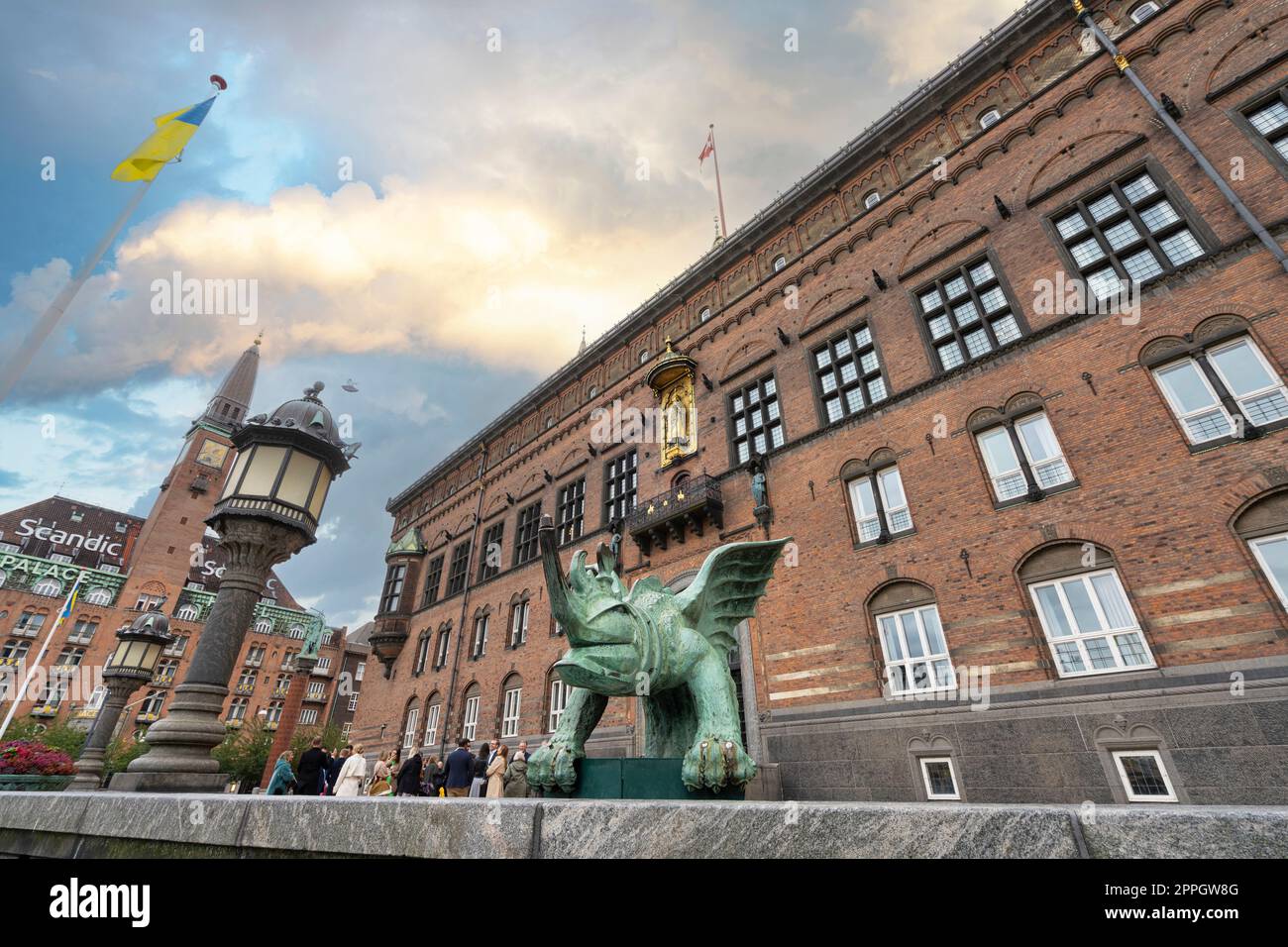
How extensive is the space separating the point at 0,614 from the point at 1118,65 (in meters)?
68.4

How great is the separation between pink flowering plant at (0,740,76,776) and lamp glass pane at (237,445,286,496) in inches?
260

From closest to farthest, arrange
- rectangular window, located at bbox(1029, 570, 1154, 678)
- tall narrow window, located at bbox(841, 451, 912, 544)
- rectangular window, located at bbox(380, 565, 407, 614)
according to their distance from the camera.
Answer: rectangular window, located at bbox(1029, 570, 1154, 678)
tall narrow window, located at bbox(841, 451, 912, 544)
rectangular window, located at bbox(380, 565, 407, 614)

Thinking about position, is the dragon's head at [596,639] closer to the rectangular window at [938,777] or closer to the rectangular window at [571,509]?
the rectangular window at [938,777]

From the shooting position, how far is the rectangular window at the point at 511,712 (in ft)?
70.2

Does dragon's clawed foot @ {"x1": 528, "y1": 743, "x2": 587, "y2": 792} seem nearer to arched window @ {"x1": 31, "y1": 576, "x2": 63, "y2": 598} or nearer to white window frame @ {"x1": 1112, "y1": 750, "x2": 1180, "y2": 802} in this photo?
white window frame @ {"x1": 1112, "y1": 750, "x2": 1180, "y2": 802}

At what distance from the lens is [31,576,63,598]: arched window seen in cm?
4331

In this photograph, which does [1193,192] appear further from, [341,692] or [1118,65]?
[341,692]

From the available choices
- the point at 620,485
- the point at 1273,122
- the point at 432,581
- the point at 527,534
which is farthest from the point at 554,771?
the point at 432,581

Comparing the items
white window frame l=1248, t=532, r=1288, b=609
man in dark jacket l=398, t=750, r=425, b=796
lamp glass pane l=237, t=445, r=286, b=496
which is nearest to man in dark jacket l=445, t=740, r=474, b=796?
man in dark jacket l=398, t=750, r=425, b=796

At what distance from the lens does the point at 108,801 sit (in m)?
3.43

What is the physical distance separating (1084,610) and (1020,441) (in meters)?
3.70

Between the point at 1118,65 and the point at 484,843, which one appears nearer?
the point at 484,843
